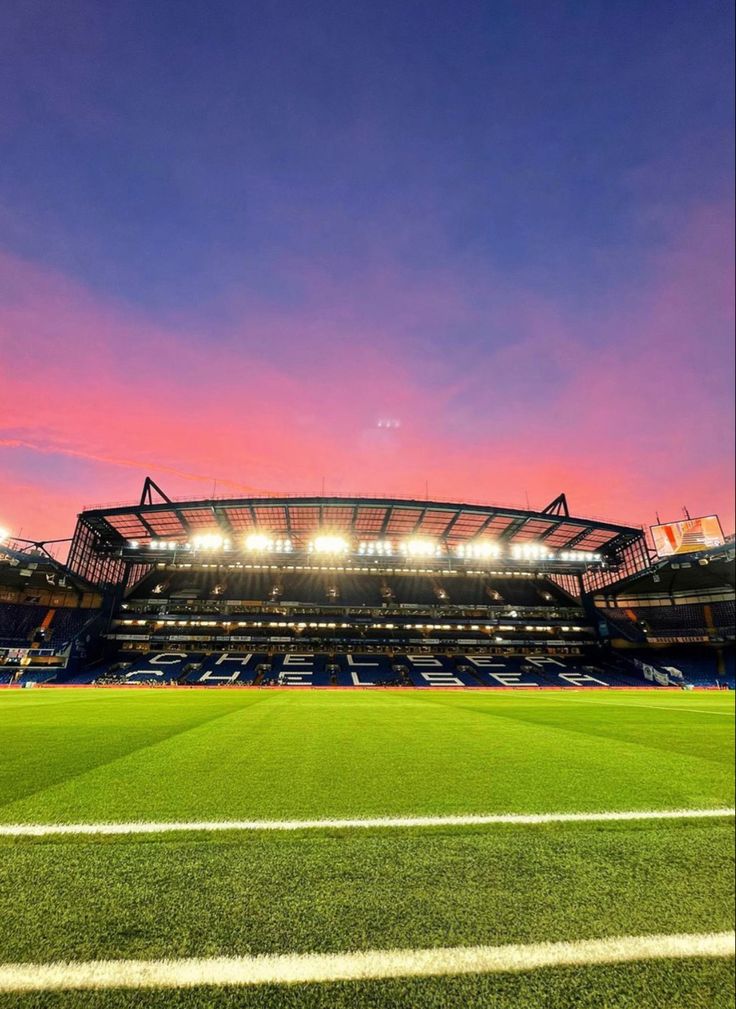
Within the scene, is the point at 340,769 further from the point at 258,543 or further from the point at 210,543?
the point at 210,543

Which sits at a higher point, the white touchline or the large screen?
the large screen

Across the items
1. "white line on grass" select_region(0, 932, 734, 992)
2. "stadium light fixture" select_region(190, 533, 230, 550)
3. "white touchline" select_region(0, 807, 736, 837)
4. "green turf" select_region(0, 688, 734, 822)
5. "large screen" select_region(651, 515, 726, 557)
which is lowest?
"green turf" select_region(0, 688, 734, 822)

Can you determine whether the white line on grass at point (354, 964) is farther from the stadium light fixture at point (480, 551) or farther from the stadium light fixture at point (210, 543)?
the stadium light fixture at point (480, 551)

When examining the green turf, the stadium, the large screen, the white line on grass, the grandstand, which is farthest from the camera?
the grandstand

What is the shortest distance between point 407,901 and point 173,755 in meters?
4.25

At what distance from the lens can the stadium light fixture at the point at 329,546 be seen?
4269 cm

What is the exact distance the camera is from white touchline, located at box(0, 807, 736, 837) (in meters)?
3.12

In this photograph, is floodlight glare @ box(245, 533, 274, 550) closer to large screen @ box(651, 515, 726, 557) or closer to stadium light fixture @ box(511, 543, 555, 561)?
stadium light fixture @ box(511, 543, 555, 561)

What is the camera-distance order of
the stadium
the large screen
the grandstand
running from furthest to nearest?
the grandstand, the large screen, the stadium

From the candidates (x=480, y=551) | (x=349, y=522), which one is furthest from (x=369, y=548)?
(x=480, y=551)

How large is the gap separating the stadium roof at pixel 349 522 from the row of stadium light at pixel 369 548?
1366mm

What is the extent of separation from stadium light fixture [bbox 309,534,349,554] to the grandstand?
0.99 ft

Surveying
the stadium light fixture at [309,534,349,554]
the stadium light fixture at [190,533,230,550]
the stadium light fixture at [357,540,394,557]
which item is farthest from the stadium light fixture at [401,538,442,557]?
the stadium light fixture at [190,533,230,550]

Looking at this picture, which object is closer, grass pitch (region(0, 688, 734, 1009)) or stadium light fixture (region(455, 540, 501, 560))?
grass pitch (region(0, 688, 734, 1009))
